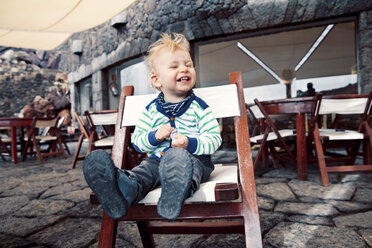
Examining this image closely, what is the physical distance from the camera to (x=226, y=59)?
737cm

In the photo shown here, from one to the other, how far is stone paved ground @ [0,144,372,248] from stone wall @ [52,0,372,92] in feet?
8.72

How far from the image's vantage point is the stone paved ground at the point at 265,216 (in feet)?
4.49

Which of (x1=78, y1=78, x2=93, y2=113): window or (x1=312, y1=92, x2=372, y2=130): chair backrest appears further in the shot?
(x1=78, y1=78, x2=93, y2=113): window

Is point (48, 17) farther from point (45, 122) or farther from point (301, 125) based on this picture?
point (301, 125)

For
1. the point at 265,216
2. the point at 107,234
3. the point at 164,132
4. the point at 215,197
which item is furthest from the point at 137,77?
the point at 215,197

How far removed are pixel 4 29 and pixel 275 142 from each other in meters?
4.58

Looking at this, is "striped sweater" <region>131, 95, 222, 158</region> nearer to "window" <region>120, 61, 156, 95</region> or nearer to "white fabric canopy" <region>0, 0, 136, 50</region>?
"white fabric canopy" <region>0, 0, 136, 50</region>

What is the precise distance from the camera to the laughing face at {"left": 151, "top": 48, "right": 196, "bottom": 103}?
1.13 m

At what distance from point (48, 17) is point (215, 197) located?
4.39m

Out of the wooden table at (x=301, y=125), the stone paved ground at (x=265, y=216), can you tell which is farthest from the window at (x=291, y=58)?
the stone paved ground at (x=265, y=216)

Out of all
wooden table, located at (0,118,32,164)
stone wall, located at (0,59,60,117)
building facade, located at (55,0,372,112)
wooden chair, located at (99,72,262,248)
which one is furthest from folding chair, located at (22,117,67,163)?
stone wall, located at (0,59,60,117)

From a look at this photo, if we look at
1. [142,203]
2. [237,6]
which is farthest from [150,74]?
[237,6]

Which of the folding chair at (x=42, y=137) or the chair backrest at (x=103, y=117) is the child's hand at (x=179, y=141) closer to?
the chair backrest at (x=103, y=117)

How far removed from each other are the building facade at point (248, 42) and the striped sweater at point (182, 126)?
3.85 meters
